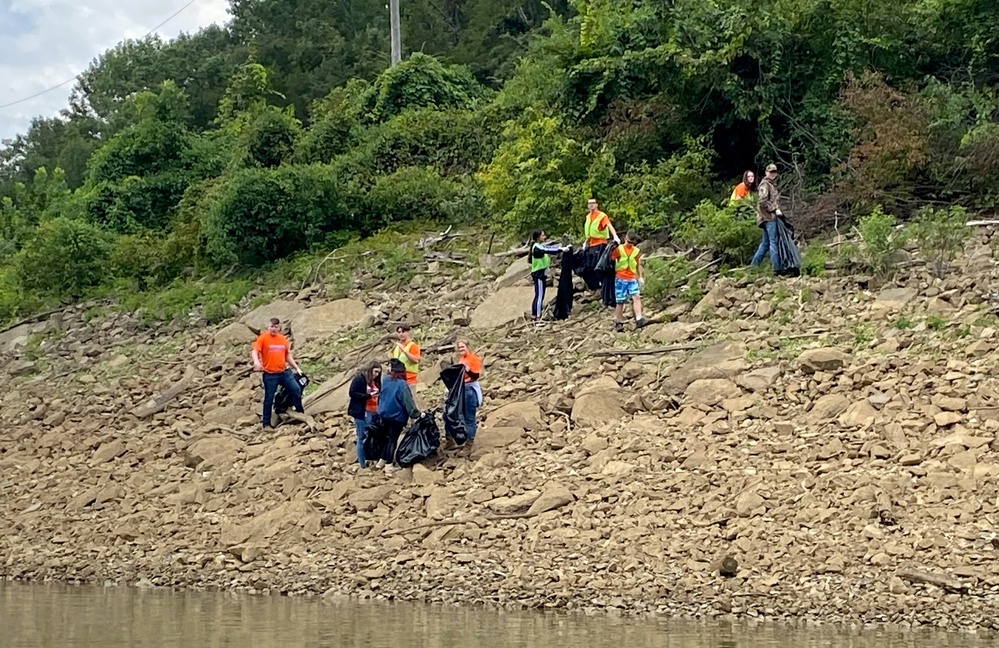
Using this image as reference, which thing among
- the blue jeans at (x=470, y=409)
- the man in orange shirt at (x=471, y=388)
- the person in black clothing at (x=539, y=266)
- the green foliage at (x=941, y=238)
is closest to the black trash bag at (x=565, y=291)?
the person in black clothing at (x=539, y=266)

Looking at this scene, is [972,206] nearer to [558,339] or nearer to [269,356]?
[558,339]

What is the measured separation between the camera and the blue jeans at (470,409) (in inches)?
540

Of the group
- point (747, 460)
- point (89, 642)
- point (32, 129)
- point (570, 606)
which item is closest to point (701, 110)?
point (747, 460)

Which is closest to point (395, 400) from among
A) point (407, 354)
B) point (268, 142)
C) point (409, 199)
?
point (407, 354)

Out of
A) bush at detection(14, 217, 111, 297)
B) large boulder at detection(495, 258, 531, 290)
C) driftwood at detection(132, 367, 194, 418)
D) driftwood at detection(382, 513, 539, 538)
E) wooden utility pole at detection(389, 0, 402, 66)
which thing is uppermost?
wooden utility pole at detection(389, 0, 402, 66)

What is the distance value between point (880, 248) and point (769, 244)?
138 cm

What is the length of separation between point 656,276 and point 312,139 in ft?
40.4

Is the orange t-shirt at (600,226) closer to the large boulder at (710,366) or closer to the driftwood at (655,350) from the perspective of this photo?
the driftwood at (655,350)

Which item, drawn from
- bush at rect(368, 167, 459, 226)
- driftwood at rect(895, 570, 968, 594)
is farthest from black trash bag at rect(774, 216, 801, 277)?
bush at rect(368, 167, 459, 226)

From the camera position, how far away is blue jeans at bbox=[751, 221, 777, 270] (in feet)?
53.8

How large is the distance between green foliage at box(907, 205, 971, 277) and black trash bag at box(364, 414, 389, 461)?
252 inches

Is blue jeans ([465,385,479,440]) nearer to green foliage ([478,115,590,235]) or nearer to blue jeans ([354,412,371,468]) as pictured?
blue jeans ([354,412,371,468])

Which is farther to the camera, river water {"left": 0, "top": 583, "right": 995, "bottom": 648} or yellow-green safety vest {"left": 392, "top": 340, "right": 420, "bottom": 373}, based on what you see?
yellow-green safety vest {"left": 392, "top": 340, "right": 420, "bottom": 373}

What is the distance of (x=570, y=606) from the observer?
1090 cm
